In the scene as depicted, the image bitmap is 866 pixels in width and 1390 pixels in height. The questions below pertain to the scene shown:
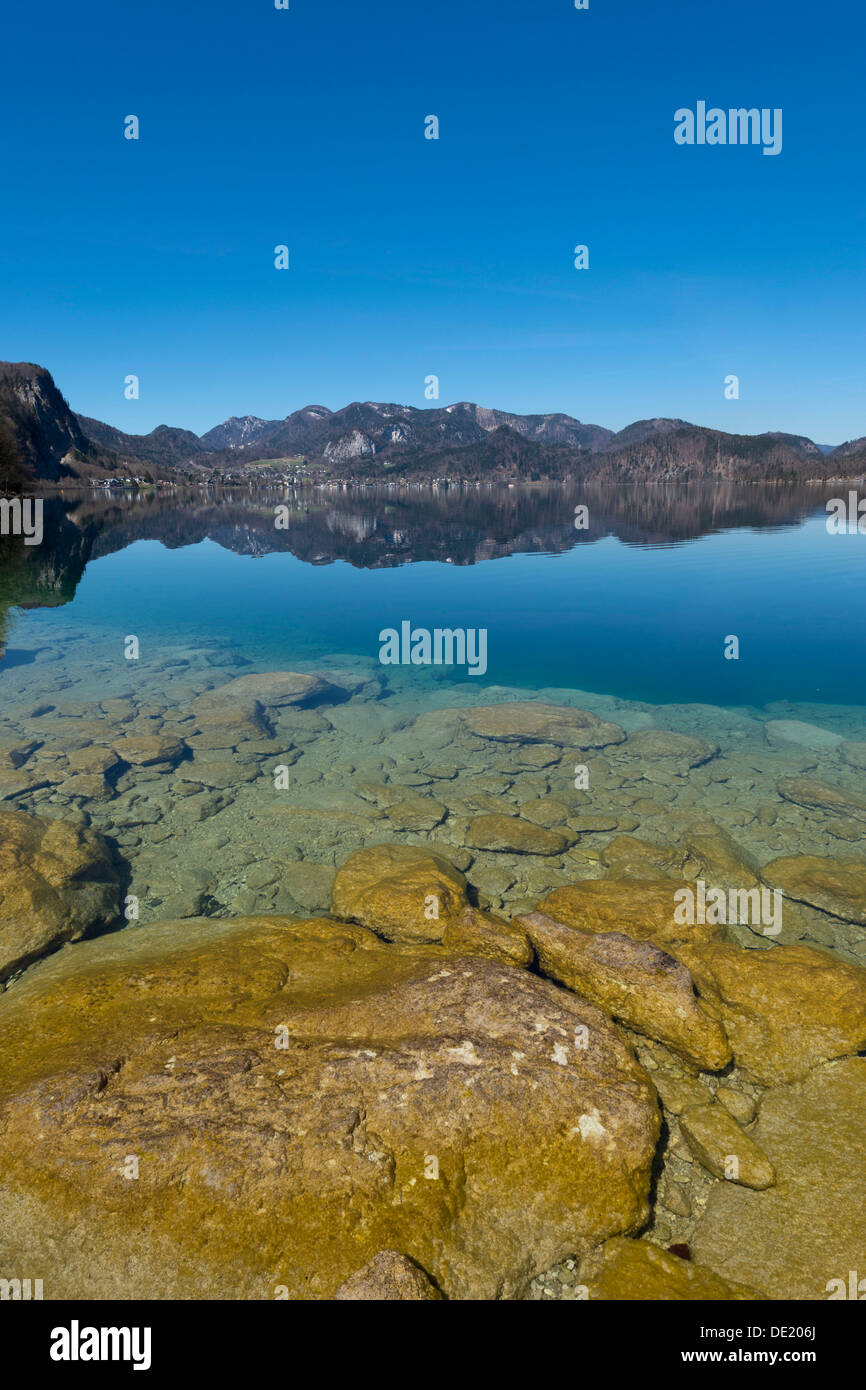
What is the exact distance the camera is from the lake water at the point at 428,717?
18.0 meters

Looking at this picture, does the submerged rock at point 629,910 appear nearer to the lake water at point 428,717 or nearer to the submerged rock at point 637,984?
the submerged rock at point 637,984

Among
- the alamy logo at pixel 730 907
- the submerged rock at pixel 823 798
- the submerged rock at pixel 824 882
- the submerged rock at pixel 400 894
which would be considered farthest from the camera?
the submerged rock at pixel 823 798

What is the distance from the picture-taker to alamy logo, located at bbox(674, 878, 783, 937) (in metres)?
13.0

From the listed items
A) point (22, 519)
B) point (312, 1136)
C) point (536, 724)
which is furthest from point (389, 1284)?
point (22, 519)

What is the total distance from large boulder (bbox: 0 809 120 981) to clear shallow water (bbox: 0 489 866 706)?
23.0 meters

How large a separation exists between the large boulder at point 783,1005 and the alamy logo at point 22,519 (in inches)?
3852

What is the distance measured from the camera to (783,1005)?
10023mm

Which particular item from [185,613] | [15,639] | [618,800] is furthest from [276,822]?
[185,613]

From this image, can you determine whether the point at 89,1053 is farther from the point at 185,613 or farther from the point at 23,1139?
the point at 185,613

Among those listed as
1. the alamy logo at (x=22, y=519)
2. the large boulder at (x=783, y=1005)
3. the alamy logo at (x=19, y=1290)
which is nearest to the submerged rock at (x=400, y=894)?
the large boulder at (x=783, y=1005)
